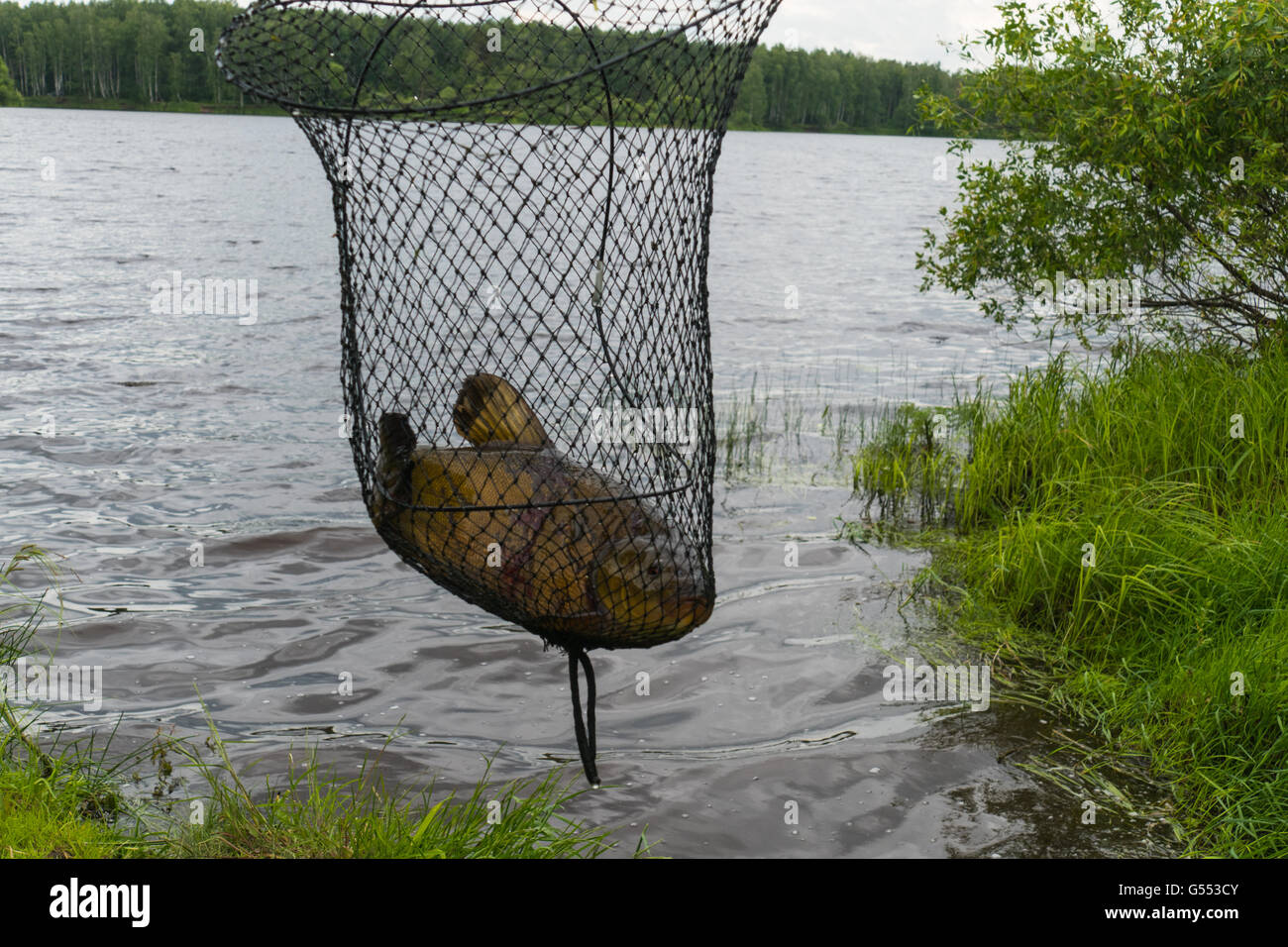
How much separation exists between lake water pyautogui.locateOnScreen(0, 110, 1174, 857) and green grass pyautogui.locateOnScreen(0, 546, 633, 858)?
34 cm

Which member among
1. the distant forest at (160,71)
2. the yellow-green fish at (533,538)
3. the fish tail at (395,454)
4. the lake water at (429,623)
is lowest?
the lake water at (429,623)

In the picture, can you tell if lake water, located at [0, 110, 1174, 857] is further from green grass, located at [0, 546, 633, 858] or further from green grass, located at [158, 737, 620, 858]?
green grass, located at [158, 737, 620, 858]

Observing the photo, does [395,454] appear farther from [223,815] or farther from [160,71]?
[160,71]

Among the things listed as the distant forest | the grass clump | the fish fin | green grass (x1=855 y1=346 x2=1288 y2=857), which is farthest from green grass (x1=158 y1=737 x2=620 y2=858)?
the distant forest

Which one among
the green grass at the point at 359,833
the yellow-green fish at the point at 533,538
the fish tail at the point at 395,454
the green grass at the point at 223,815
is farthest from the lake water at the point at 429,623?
the fish tail at the point at 395,454

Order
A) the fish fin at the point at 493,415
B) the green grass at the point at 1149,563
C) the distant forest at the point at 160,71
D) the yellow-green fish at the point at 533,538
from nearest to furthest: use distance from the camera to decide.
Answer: the yellow-green fish at the point at 533,538 < the fish fin at the point at 493,415 < the green grass at the point at 1149,563 < the distant forest at the point at 160,71

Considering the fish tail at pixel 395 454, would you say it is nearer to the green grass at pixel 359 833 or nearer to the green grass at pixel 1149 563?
the green grass at pixel 359 833

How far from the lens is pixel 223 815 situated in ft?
11.6

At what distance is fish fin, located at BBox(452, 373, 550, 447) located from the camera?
3.84 metres

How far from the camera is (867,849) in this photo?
4141 millimetres

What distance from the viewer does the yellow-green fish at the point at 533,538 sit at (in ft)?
11.4

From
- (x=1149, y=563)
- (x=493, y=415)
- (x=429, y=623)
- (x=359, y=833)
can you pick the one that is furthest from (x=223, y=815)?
(x=1149, y=563)

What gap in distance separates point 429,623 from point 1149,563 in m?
3.66

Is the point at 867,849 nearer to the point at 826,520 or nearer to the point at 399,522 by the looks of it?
the point at 399,522
